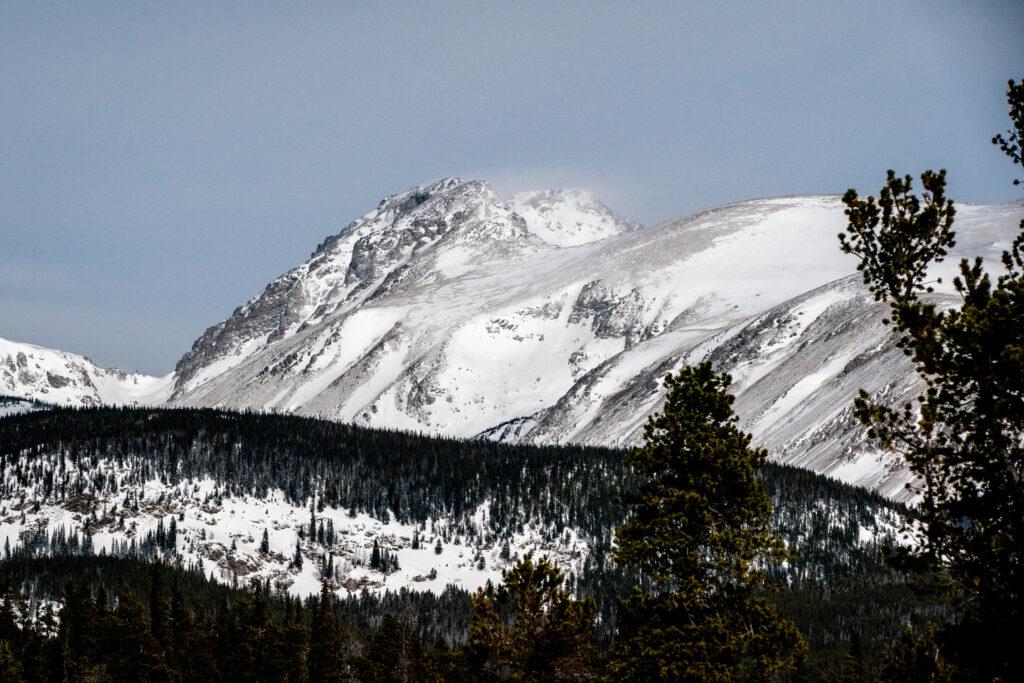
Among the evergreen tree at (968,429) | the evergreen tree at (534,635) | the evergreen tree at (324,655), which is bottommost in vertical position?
the evergreen tree at (324,655)

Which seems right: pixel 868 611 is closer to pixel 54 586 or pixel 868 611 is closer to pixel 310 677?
pixel 310 677

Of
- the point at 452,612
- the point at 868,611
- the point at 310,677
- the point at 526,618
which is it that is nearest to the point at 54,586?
the point at 452,612

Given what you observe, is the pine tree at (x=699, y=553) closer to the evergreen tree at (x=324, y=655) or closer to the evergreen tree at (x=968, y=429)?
the evergreen tree at (x=968, y=429)

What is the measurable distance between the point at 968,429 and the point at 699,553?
9133 millimetres

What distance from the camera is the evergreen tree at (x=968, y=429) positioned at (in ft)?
61.0

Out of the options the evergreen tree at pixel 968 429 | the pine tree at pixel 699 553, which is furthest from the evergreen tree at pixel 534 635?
the evergreen tree at pixel 968 429

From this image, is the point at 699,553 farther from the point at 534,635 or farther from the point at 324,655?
the point at 324,655

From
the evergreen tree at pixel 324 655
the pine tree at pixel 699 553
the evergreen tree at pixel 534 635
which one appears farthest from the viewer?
the evergreen tree at pixel 324 655

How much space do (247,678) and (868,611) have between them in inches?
4410

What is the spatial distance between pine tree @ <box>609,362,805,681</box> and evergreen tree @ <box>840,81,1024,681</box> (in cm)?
635

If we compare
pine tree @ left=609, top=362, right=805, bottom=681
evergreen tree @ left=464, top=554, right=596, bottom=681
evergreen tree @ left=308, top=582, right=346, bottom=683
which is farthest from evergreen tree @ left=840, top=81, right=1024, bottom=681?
evergreen tree @ left=308, top=582, right=346, bottom=683

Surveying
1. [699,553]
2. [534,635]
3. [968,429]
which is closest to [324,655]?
[534,635]

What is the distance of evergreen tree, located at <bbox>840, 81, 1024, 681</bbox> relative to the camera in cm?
1859

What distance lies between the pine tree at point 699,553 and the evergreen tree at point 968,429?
20.8 feet
